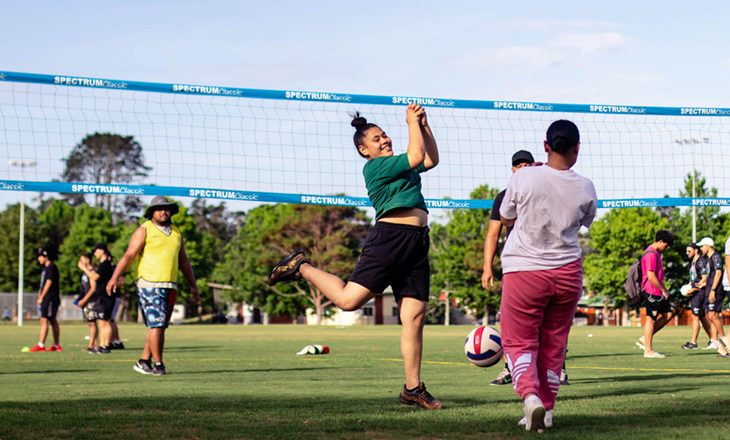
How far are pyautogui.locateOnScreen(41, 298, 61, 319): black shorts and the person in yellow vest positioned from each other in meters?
7.04

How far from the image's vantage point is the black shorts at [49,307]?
16547 mm

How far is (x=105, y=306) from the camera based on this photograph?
624 inches

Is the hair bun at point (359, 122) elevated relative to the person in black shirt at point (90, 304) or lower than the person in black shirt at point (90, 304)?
elevated

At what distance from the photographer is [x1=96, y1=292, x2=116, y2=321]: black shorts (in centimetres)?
1582

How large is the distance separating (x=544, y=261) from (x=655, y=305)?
28.1 ft

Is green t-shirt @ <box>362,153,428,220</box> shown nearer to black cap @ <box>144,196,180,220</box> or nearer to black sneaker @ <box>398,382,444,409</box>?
black sneaker @ <box>398,382,444,409</box>

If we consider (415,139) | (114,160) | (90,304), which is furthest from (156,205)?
(114,160)

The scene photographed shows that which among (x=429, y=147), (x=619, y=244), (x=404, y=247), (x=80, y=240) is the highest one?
(x=80, y=240)

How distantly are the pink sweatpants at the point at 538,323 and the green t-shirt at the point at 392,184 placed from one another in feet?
4.05

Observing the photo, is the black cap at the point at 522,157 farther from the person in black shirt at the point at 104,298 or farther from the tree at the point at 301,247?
the tree at the point at 301,247

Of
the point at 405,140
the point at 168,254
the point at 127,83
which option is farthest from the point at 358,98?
the point at 168,254

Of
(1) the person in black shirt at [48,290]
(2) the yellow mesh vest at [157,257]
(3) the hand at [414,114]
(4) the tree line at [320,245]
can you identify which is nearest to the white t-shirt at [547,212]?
(3) the hand at [414,114]

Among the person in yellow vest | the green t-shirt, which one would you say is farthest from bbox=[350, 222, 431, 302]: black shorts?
the person in yellow vest

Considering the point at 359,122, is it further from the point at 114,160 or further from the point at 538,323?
the point at 114,160
